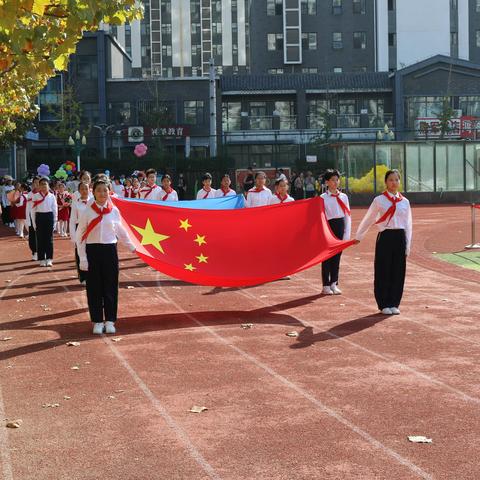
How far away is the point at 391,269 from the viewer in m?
12.6

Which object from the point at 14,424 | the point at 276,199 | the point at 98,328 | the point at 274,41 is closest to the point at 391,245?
the point at 98,328

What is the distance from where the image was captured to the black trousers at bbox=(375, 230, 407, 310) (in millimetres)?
12547

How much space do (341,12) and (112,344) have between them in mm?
70743

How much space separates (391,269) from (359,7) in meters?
68.2

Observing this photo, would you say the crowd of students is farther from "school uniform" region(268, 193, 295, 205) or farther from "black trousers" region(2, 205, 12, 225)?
"black trousers" region(2, 205, 12, 225)

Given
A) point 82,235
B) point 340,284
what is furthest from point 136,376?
point 340,284

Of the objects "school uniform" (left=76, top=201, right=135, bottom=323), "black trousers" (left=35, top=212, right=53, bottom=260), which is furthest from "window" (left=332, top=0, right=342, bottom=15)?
"school uniform" (left=76, top=201, right=135, bottom=323)

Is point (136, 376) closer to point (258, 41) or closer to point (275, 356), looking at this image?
point (275, 356)

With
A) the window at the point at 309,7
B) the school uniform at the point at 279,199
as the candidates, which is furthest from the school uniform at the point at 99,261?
the window at the point at 309,7

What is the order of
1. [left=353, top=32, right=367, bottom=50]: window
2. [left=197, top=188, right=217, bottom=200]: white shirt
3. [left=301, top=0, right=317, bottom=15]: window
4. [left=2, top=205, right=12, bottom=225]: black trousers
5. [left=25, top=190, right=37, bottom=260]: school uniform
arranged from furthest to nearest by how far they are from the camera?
[left=301, top=0, right=317, bottom=15]: window, [left=353, top=32, right=367, bottom=50]: window, [left=2, top=205, right=12, bottom=225]: black trousers, [left=25, top=190, right=37, bottom=260]: school uniform, [left=197, top=188, right=217, bottom=200]: white shirt

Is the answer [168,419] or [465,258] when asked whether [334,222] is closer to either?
[465,258]

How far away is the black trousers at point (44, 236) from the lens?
2017 centimetres

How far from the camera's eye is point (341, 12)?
77.4m

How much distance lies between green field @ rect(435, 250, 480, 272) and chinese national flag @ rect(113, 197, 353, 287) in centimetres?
576
